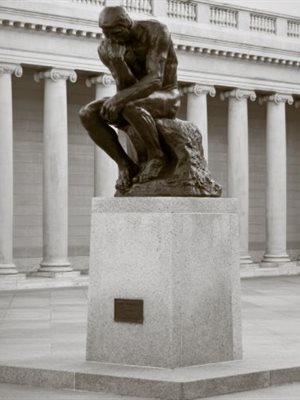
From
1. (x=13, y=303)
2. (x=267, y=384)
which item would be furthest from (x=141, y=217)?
(x=13, y=303)

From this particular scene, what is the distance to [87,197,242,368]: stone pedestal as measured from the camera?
16.9 m

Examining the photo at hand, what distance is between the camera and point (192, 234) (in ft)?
56.3

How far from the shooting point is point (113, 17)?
1747cm

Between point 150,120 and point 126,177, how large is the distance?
3.81ft

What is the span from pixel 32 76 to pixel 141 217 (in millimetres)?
32752

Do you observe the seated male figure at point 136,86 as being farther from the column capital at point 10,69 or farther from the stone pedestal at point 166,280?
the column capital at point 10,69

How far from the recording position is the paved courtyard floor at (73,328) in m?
16.8

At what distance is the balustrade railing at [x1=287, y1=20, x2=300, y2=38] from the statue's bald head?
39.1m

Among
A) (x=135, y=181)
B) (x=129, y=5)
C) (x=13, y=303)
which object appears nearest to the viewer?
(x=135, y=181)

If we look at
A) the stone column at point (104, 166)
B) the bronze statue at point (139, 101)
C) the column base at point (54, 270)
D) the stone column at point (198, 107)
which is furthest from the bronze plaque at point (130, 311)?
the stone column at point (198, 107)

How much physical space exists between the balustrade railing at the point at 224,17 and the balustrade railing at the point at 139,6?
4143mm

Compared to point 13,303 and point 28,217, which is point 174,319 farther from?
point 28,217

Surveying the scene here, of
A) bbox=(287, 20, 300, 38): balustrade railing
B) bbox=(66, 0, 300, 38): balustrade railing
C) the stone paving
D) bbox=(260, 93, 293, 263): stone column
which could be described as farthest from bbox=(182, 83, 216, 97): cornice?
the stone paving

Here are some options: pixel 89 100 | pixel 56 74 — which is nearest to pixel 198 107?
pixel 89 100
